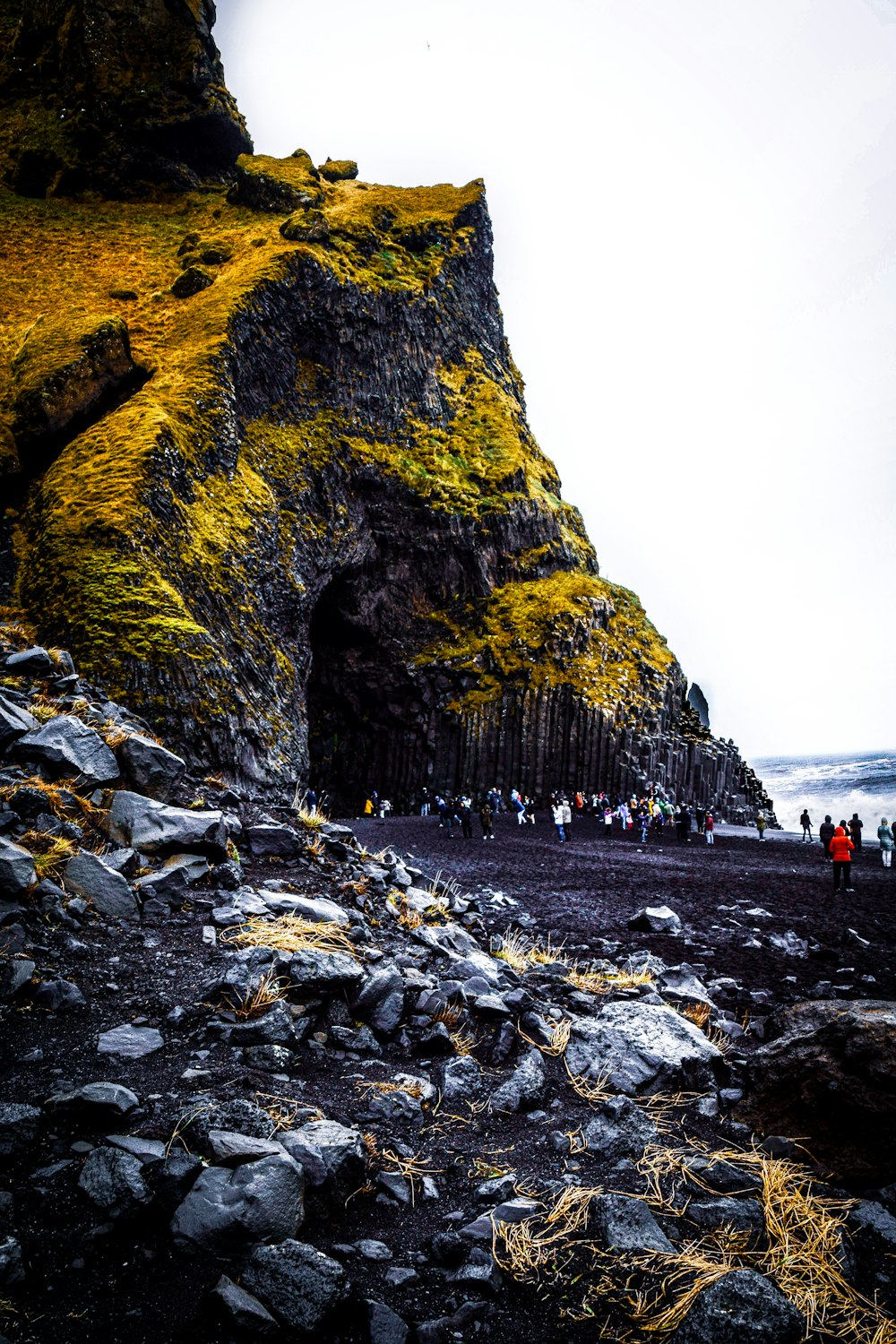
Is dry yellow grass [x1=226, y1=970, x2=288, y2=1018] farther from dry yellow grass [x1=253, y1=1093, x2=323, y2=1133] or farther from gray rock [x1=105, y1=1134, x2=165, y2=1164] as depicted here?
gray rock [x1=105, y1=1134, x2=165, y2=1164]

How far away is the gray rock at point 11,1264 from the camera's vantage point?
2.32 m

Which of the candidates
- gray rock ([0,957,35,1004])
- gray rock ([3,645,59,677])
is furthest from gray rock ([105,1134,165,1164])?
gray rock ([3,645,59,677])

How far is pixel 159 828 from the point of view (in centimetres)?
656

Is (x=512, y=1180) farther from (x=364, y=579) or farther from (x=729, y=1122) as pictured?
(x=364, y=579)

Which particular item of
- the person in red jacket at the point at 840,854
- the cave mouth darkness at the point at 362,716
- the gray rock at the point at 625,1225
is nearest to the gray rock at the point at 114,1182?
the gray rock at the point at 625,1225

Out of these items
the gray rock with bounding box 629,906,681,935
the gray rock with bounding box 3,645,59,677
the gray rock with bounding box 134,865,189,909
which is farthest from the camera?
the gray rock with bounding box 629,906,681,935

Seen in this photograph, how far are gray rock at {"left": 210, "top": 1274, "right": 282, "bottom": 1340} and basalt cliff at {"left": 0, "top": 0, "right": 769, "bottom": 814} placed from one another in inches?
593

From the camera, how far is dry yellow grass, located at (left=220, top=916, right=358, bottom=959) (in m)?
5.32

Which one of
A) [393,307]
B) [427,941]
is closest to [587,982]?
[427,941]

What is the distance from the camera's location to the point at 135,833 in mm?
6398

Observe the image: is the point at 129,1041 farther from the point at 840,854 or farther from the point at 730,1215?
the point at 840,854

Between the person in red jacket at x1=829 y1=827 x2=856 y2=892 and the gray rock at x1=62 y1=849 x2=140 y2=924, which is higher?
the gray rock at x1=62 y1=849 x2=140 y2=924

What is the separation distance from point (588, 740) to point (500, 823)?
7631 mm

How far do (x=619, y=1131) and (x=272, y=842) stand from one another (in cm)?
523
